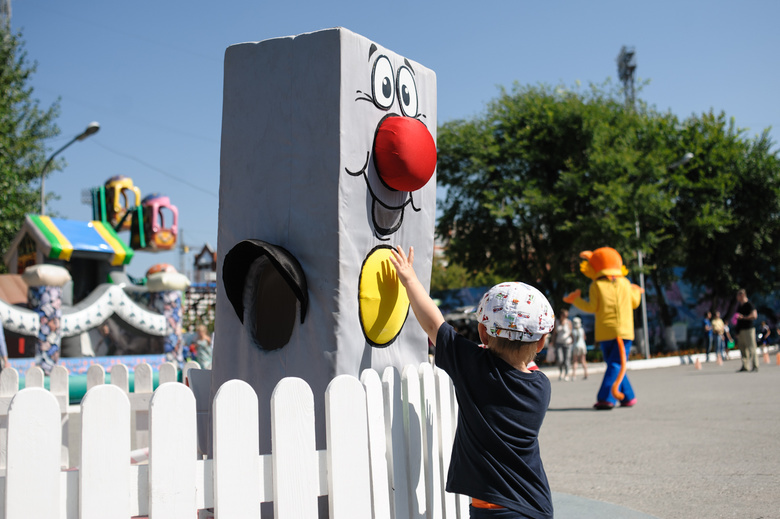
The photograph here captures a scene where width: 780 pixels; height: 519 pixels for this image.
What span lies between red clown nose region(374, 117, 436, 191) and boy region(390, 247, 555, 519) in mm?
912

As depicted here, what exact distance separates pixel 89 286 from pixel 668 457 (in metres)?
14.7

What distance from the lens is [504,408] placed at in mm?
2381

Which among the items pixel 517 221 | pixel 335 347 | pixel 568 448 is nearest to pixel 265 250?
pixel 335 347

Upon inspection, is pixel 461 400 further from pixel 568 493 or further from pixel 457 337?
pixel 568 493

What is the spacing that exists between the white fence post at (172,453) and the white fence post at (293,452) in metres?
0.26

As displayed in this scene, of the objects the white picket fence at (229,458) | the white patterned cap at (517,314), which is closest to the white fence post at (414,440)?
the white picket fence at (229,458)

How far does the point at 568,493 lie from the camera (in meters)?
4.40

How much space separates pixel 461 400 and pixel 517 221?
19395 millimetres

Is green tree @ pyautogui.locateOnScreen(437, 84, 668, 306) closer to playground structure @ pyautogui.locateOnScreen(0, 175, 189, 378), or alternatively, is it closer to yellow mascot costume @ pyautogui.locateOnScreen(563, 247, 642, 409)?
playground structure @ pyautogui.locateOnScreen(0, 175, 189, 378)

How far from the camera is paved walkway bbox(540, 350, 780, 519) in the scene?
396cm

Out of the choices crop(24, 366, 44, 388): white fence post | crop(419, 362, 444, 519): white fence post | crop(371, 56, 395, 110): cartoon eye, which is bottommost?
crop(419, 362, 444, 519): white fence post

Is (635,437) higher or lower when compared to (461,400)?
lower

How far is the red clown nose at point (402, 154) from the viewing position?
122 inches

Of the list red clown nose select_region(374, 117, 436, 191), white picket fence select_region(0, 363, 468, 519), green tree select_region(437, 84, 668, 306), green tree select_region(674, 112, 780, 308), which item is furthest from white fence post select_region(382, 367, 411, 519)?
green tree select_region(674, 112, 780, 308)
